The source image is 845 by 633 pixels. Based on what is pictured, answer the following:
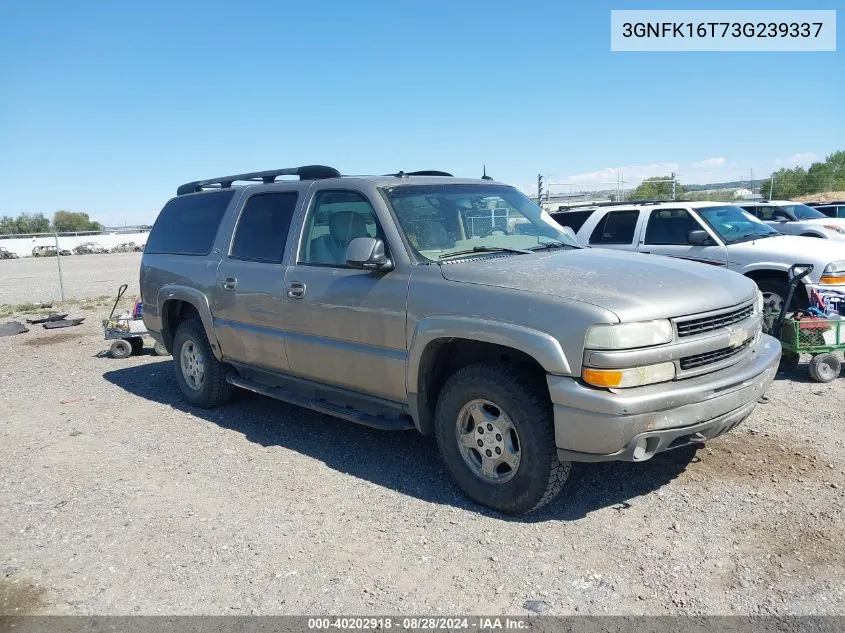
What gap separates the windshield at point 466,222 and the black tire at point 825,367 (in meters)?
3.17

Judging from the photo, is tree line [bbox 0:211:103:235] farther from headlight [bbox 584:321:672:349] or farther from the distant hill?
headlight [bbox 584:321:672:349]

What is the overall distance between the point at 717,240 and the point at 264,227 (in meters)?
5.78

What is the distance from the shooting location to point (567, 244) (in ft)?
17.0

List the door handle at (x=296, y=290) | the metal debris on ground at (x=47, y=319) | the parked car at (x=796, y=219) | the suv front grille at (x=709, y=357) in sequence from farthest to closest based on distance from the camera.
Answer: the parked car at (x=796, y=219) → the metal debris on ground at (x=47, y=319) → the door handle at (x=296, y=290) → the suv front grille at (x=709, y=357)

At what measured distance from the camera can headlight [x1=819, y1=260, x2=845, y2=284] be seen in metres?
7.69

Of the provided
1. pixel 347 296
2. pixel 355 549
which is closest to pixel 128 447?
pixel 347 296

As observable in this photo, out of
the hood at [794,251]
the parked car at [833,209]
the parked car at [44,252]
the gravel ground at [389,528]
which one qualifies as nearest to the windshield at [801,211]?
the parked car at [833,209]

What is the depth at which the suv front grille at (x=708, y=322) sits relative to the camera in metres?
3.73

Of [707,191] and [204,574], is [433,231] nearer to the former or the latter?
[204,574]

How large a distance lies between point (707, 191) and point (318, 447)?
2894cm

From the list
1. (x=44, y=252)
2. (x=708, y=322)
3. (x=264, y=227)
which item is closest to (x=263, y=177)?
A: (x=264, y=227)

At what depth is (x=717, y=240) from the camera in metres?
8.67

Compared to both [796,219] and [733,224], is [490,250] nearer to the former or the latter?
[733,224]

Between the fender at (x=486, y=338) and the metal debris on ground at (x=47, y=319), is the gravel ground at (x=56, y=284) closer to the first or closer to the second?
the metal debris on ground at (x=47, y=319)
